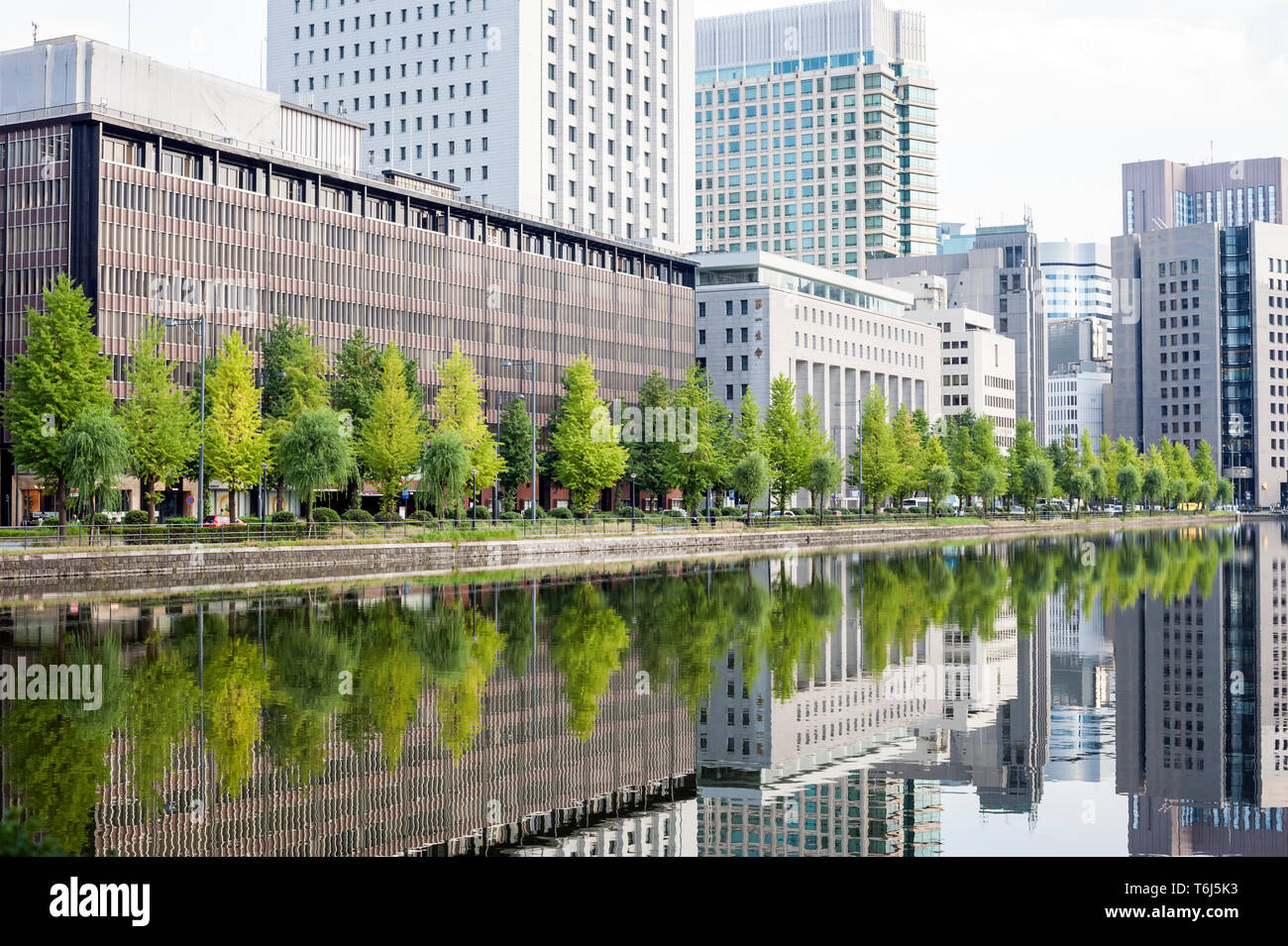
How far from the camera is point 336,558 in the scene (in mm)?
63906

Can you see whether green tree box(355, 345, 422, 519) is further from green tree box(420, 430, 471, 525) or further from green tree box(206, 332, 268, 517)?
green tree box(206, 332, 268, 517)

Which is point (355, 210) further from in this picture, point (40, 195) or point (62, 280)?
point (62, 280)

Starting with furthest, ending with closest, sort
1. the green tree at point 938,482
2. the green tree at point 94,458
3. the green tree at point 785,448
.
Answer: the green tree at point 938,482 → the green tree at point 785,448 → the green tree at point 94,458

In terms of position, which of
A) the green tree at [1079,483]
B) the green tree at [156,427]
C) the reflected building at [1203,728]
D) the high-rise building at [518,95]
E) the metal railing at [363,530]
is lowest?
→ the reflected building at [1203,728]

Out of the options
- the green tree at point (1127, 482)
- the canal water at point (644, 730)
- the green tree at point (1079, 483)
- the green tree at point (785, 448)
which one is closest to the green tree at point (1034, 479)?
the green tree at point (1079, 483)

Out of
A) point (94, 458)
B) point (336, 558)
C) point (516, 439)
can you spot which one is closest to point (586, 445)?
point (516, 439)

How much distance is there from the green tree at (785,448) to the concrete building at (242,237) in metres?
24.7

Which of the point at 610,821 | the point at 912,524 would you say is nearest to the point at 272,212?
the point at 912,524

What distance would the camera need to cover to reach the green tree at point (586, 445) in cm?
9981

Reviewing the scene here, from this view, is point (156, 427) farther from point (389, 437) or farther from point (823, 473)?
Answer: point (823, 473)

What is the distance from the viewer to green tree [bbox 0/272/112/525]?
211 feet

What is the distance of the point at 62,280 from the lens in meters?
67.5

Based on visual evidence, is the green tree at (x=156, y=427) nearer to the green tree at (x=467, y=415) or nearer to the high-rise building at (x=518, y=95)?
the green tree at (x=467, y=415)

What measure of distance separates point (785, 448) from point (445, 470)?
4608 cm
